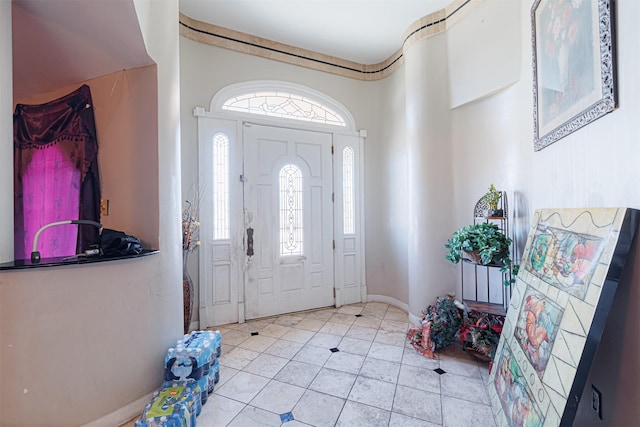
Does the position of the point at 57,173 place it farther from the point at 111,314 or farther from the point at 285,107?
the point at 285,107

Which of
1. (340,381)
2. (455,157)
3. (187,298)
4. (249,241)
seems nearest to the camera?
(340,381)

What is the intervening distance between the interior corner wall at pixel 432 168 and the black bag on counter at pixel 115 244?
264 centimetres

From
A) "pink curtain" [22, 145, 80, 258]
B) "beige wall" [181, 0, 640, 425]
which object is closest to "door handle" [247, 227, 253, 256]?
"beige wall" [181, 0, 640, 425]

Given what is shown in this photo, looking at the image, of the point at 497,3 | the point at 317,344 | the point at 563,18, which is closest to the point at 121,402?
the point at 317,344

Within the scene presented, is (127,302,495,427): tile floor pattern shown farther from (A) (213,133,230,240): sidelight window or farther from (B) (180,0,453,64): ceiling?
(B) (180,0,453,64): ceiling

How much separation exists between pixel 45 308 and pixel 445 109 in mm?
3559

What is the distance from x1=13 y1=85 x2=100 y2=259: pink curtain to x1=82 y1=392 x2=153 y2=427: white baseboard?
4.20 feet

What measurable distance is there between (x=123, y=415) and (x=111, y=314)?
25.1 inches

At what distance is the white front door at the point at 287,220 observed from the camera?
3.40m

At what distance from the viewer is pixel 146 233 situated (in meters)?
2.06

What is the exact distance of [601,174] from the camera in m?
1.33

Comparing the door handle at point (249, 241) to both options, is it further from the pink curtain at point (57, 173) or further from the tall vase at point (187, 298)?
the pink curtain at point (57, 173)

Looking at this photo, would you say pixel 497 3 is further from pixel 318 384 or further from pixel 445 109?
pixel 318 384

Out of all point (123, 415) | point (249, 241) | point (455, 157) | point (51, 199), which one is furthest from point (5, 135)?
point (455, 157)
